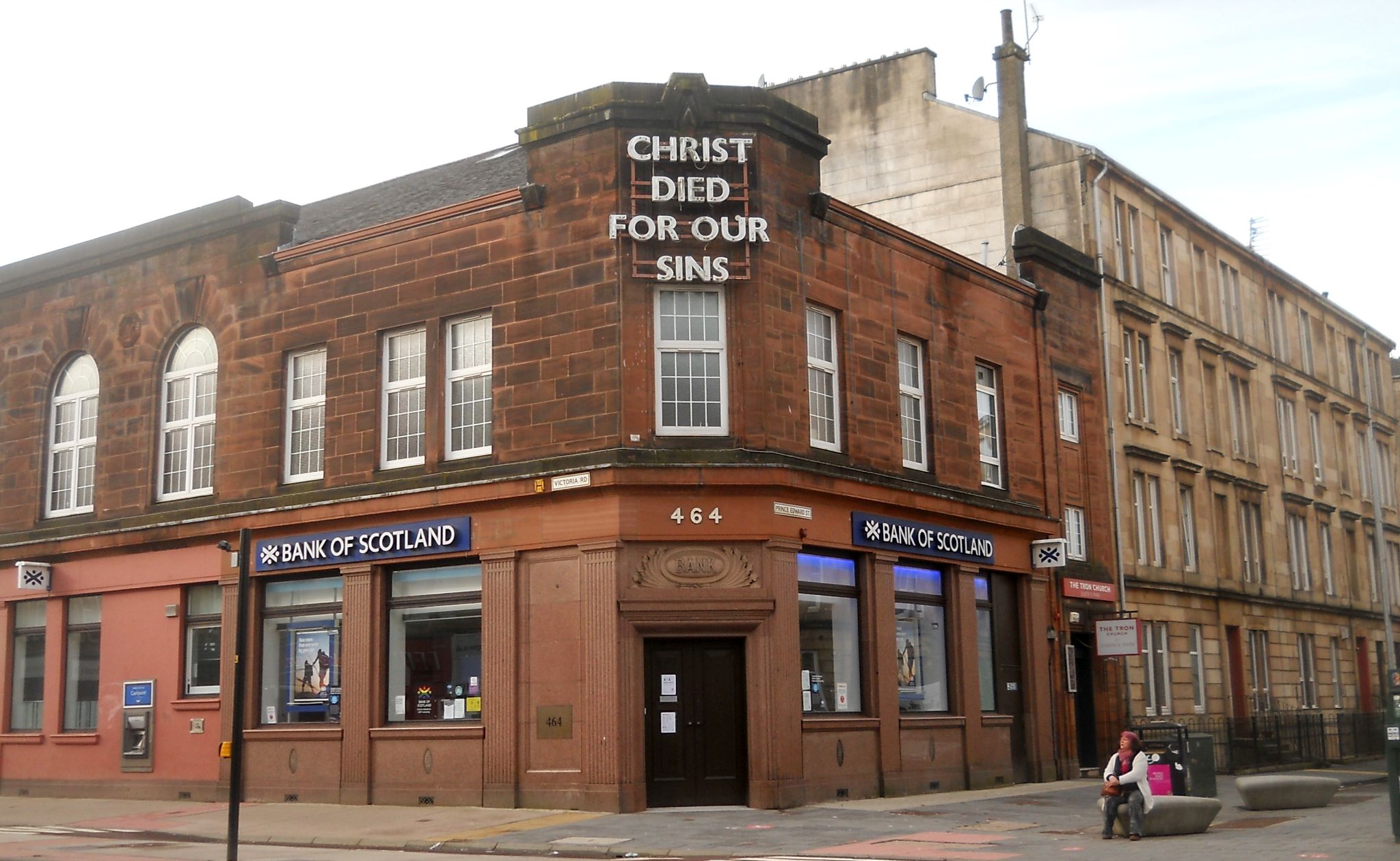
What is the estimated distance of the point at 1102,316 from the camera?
32.3 meters

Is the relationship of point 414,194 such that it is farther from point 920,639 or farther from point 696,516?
point 920,639

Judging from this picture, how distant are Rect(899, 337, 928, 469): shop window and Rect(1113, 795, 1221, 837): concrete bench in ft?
27.5

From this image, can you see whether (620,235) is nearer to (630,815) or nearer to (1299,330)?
(630,815)

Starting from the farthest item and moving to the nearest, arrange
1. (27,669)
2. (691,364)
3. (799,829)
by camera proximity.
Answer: (27,669), (691,364), (799,829)

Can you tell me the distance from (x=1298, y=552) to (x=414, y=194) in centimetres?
2851

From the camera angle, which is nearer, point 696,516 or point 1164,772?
point 1164,772

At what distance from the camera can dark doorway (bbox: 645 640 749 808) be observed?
66.3 feet

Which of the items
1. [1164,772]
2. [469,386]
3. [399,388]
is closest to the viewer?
[1164,772]

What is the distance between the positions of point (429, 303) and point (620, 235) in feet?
12.2

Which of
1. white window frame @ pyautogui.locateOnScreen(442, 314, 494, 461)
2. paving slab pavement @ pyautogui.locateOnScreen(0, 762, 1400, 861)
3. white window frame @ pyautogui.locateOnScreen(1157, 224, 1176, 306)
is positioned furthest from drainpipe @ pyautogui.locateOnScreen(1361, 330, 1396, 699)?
white window frame @ pyautogui.locateOnScreen(442, 314, 494, 461)

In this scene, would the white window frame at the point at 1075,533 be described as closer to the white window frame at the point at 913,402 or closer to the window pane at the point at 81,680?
the white window frame at the point at 913,402

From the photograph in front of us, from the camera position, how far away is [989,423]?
27.1m

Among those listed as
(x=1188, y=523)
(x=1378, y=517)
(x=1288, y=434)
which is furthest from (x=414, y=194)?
(x=1378, y=517)

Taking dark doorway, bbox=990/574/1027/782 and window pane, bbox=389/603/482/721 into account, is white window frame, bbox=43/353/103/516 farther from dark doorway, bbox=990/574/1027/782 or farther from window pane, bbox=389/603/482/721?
dark doorway, bbox=990/574/1027/782
